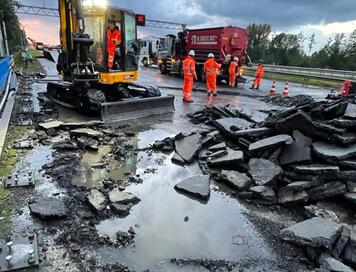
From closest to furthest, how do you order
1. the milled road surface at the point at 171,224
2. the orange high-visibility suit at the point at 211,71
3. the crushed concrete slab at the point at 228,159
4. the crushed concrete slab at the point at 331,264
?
the crushed concrete slab at the point at 331,264
the milled road surface at the point at 171,224
the crushed concrete slab at the point at 228,159
the orange high-visibility suit at the point at 211,71

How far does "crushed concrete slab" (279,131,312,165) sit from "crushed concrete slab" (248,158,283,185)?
11.0 inches

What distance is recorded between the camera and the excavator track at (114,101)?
29.0 feet

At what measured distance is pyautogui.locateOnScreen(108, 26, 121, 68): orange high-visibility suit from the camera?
355 inches

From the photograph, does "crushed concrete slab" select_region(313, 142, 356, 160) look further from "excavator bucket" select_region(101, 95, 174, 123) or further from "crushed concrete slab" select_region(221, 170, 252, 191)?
"excavator bucket" select_region(101, 95, 174, 123)

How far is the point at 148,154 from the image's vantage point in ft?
21.2

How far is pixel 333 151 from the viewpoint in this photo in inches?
206

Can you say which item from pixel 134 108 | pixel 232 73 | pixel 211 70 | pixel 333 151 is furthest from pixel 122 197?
pixel 232 73

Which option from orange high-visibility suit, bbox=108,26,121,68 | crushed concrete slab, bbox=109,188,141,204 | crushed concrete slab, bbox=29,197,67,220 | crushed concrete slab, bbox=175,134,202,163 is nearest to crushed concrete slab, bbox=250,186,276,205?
crushed concrete slab, bbox=175,134,202,163

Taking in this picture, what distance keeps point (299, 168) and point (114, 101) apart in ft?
22.0

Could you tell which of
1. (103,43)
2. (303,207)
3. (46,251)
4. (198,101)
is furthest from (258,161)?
(198,101)

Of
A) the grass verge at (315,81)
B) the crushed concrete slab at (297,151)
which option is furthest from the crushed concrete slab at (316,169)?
the grass verge at (315,81)

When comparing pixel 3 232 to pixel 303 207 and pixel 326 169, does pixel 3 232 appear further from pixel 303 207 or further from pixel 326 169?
Answer: pixel 326 169

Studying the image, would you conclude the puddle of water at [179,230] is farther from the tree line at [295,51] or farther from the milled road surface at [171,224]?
the tree line at [295,51]

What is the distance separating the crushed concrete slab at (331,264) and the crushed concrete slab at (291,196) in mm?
1257
